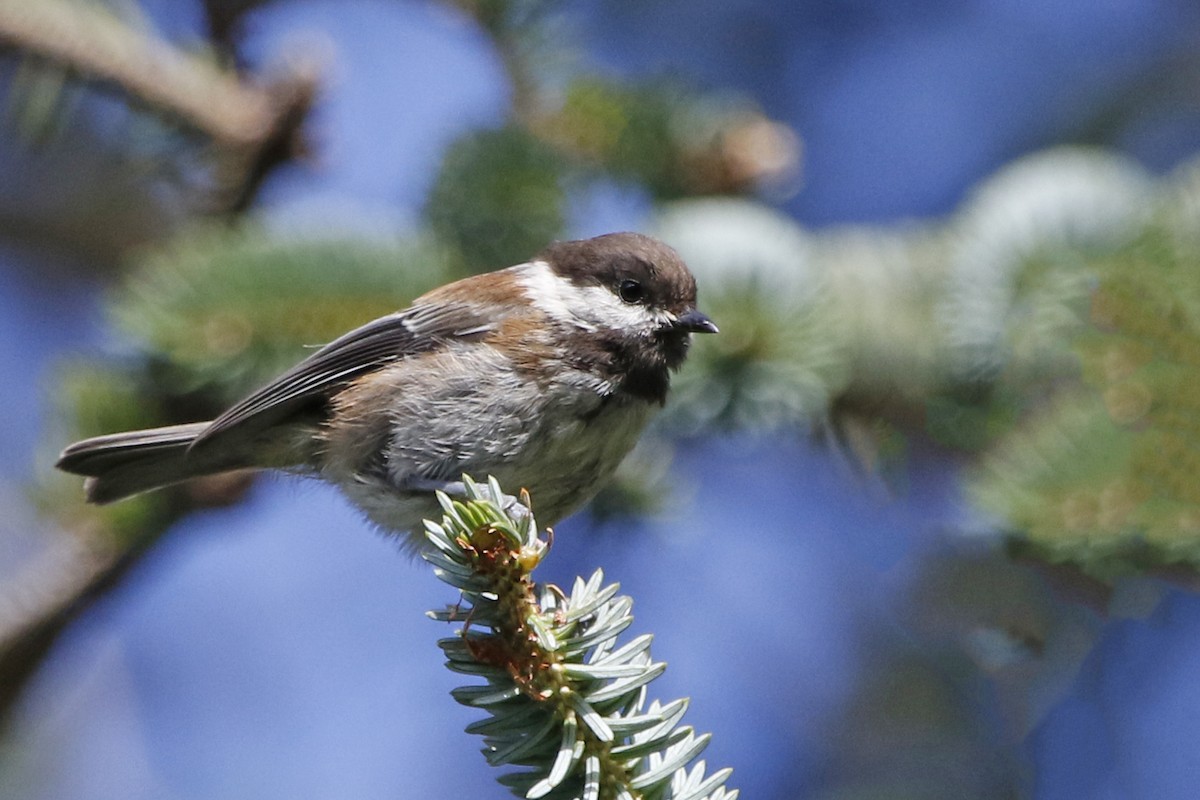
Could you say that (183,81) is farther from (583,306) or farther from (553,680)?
(553,680)

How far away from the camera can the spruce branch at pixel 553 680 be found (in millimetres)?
1765

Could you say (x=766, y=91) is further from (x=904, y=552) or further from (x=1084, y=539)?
(x=1084, y=539)

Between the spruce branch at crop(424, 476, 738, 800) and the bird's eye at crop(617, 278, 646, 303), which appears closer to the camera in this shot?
the spruce branch at crop(424, 476, 738, 800)

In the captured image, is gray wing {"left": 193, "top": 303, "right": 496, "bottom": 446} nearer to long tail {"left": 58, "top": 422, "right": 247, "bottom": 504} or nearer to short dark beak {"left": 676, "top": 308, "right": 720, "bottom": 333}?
long tail {"left": 58, "top": 422, "right": 247, "bottom": 504}

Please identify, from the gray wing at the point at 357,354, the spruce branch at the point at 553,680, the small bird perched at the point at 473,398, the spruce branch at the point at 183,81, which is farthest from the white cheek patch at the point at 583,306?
the spruce branch at the point at 553,680

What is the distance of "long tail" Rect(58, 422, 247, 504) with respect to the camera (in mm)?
2932

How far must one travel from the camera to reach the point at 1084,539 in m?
2.27

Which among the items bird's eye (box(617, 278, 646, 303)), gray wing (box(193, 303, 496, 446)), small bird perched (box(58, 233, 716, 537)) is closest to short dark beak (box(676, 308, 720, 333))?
small bird perched (box(58, 233, 716, 537))

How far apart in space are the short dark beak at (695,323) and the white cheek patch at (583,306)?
6cm

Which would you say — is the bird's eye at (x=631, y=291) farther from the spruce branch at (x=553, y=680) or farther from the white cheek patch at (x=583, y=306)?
the spruce branch at (x=553, y=680)

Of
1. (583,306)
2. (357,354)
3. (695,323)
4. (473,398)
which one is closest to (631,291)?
(583,306)

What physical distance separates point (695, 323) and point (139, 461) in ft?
4.98

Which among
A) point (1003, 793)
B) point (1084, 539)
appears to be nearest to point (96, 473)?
point (1084, 539)

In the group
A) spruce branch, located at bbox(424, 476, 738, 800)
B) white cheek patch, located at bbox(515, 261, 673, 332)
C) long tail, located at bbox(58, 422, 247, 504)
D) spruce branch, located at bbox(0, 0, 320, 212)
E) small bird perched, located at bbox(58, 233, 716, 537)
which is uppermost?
spruce branch, located at bbox(0, 0, 320, 212)
